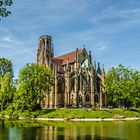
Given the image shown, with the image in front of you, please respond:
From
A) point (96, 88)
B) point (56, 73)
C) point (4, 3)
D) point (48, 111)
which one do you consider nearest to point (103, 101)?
point (96, 88)

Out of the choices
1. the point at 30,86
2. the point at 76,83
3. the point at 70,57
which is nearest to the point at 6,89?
the point at 30,86

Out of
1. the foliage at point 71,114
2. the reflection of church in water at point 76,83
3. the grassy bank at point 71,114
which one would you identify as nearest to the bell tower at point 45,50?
the reflection of church in water at point 76,83

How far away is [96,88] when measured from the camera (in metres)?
122

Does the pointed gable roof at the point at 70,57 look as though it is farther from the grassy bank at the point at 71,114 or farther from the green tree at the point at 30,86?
the grassy bank at the point at 71,114

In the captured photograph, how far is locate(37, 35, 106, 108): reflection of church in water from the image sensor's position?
116 metres

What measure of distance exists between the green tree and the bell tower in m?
32.1

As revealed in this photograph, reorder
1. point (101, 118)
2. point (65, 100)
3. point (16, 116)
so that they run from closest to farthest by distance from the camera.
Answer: point (101, 118) → point (16, 116) → point (65, 100)

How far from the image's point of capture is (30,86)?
95188 mm

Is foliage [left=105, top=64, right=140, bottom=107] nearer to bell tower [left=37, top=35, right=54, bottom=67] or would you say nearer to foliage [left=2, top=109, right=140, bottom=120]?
foliage [left=2, top=109, right=140, bottom=120]

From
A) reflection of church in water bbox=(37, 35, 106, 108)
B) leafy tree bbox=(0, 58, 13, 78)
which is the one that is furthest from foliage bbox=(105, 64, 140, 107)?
leafy tree bbox=(0, 58, 13, 78)

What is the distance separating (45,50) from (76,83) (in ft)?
80.7

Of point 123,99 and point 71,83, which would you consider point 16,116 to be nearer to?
point 71,83

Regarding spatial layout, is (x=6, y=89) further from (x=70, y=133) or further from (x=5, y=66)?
(x=70, y=133)

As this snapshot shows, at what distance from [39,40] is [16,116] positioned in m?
49.1
